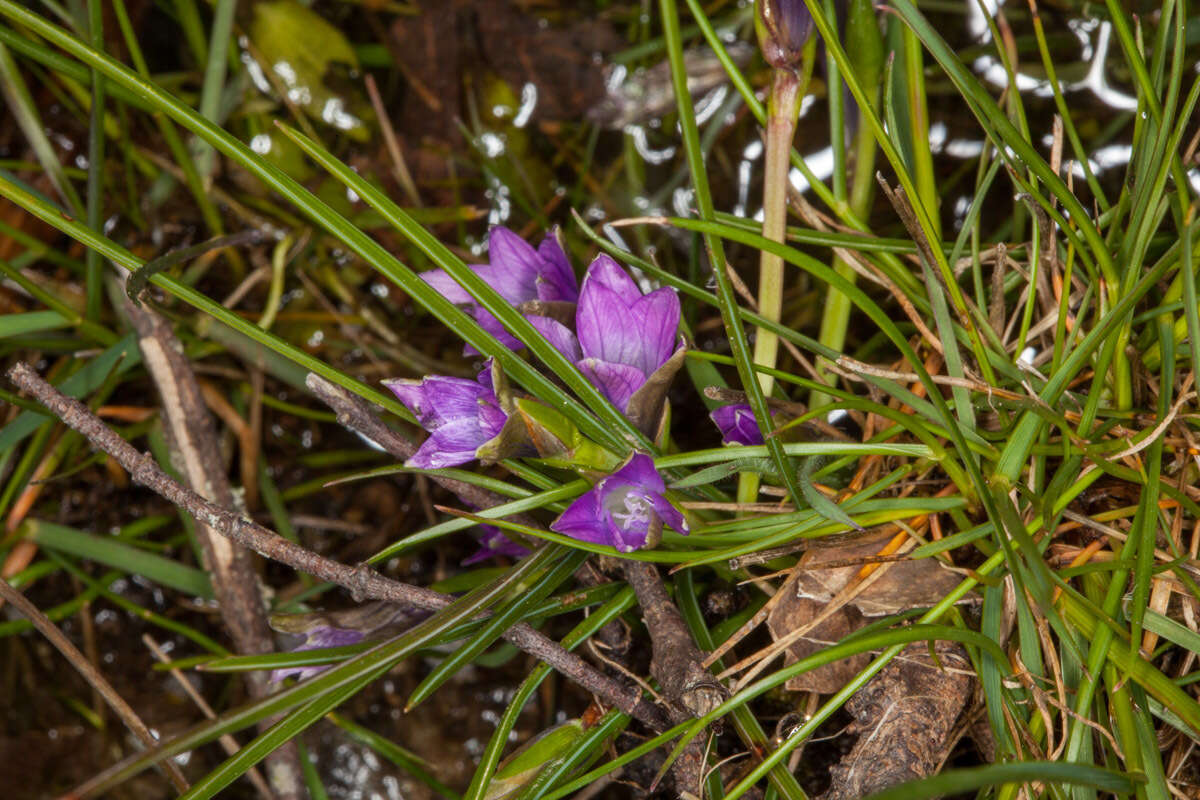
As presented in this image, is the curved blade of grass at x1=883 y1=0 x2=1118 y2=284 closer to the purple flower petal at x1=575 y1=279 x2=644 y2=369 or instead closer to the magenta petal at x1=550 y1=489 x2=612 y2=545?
the purple flower petal at x1=575 y1=279 x2=644 y2=369

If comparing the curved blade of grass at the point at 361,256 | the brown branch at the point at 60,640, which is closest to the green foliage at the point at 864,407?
the curved blade of grass at the point at 361,256

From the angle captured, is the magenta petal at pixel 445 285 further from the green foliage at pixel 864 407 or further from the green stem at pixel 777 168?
the green stem at pixel 777 168

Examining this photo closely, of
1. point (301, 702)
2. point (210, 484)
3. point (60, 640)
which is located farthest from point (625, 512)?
point (210, 484)

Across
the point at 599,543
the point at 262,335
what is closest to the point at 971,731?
the point at 599,543

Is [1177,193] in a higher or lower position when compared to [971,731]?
higher

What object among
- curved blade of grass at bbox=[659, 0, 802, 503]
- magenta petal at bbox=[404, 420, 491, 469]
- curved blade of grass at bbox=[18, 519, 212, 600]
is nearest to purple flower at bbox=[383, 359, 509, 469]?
magenta petal at bbox=[404, 420, 491, 469]

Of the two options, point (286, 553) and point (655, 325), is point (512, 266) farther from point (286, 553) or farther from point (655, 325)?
point (286, 553)

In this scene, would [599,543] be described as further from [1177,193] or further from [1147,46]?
[1147,46]
